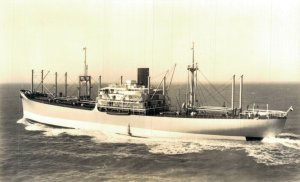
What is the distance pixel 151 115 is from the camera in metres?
40.7

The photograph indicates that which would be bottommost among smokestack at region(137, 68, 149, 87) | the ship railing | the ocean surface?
the ocean surface

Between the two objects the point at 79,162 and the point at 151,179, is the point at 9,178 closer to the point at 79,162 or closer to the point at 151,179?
the point at 79,162

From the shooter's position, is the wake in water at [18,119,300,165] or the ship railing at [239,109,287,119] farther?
the ship railing at [239,109,287,119]

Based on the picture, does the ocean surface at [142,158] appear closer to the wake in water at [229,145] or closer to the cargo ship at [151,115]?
the wake in water at [229,145]

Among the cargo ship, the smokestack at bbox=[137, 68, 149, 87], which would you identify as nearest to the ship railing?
the cargo ship

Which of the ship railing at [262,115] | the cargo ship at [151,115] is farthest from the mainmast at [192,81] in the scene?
the ship railing at [262,115]

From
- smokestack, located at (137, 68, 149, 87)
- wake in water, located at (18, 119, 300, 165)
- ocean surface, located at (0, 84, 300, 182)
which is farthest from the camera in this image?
smokestack, located at (137, 68, 149, 87)

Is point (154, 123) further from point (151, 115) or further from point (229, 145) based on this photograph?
point (229, 145)

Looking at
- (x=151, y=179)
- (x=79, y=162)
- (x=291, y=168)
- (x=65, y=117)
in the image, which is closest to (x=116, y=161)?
(x=79, y=162)

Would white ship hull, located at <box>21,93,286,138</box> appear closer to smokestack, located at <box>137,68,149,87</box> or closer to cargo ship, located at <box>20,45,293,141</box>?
cargo ship, located at <box>20,45,293,141</box>

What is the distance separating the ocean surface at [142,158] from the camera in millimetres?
26422

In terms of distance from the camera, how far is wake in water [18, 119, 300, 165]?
31.8 metres

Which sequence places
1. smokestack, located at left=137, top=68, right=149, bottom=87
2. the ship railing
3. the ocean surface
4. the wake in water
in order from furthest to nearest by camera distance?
1. smokestack, located at left=137, top=68, right=149, bottom=87
2. the ship railing
3. the wake in water
4. the ocean surface

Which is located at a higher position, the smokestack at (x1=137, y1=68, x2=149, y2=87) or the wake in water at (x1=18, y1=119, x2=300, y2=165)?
the smokestack at (x1=137, y1=68, x2=149, y2=87)
